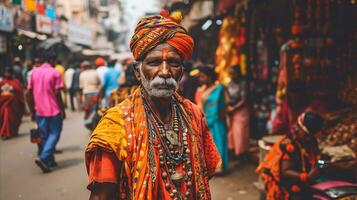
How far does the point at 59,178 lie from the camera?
6387mm

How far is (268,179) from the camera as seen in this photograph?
13.8ft

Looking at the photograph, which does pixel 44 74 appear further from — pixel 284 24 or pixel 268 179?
pixel 284 24

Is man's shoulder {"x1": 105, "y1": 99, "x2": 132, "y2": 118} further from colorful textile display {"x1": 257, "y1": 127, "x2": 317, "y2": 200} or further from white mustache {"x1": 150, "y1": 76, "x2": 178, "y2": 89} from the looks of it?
colorful textile display {"x1": 257, "y1": 127, "x2": 317, "y2": 200}

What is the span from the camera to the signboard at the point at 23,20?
644 inches

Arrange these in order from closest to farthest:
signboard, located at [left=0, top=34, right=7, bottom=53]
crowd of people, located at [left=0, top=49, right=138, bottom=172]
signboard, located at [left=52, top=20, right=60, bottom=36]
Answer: crowd of people, located at [left=0, top=49, right=138, bottom=172], signboard, located at [left=0, top=34, right=7, bottom=53], signboard, located at [left=52, top=20, right=60, bottom=36]

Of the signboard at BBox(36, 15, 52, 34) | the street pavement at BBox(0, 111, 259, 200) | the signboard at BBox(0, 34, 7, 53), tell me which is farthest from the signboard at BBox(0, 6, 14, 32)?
the street pavement at BBox(0, 111, 259, 200)

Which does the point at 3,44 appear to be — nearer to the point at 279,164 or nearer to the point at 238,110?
the point at 238,110

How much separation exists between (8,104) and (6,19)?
6358mm

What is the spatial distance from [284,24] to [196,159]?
7224 mm

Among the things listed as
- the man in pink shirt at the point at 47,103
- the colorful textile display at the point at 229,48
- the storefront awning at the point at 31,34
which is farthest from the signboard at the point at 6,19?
the colorful textile display at the point at 229,48

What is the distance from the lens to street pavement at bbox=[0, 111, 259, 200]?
5.62m

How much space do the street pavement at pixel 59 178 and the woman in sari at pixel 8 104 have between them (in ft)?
2.64

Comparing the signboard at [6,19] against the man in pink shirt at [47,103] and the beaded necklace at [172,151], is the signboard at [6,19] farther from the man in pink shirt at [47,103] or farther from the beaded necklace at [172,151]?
the beaded necklace at [172,151]

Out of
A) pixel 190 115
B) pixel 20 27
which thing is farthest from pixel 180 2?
pixel 190 115
